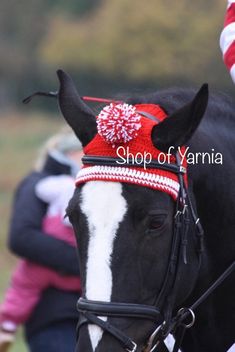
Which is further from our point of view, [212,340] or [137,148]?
[212,340]

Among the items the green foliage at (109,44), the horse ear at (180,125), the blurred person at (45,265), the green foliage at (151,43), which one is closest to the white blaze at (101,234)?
the horse ear at (180,125)

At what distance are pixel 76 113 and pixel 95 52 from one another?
43354 millimetres

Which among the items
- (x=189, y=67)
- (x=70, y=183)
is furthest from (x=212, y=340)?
(x=189, y=67)

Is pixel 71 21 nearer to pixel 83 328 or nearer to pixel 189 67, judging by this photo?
pixel 189 67

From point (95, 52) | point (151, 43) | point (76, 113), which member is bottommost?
point (76, 113)

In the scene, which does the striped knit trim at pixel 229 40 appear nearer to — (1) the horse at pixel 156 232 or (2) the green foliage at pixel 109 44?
(1) the horse at pixel 156 232

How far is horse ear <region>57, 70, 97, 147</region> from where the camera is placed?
385cm

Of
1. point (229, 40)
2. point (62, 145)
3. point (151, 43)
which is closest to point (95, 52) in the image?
point (151, 43)

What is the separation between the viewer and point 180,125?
145 inches

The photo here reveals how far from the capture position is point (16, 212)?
255 inches

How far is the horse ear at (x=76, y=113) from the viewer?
385 centimetres

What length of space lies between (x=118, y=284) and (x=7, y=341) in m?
3.17

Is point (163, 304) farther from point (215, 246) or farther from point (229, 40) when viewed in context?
point (229, 40)

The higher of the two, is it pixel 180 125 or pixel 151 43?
pixel 151 43
